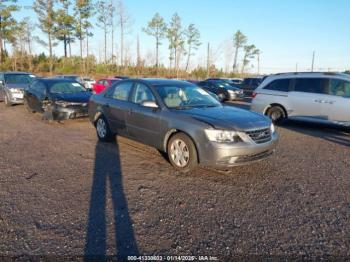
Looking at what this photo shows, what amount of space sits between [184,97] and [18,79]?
433 inches

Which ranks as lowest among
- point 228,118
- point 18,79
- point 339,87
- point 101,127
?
point 101,127

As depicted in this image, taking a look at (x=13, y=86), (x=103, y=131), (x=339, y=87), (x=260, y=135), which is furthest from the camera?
(x=13, y=86)

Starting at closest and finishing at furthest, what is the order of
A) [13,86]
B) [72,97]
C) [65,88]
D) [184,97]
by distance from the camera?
[184,97] < [72,97] < [65,88] < [13,86]

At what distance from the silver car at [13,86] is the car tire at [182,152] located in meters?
9.94

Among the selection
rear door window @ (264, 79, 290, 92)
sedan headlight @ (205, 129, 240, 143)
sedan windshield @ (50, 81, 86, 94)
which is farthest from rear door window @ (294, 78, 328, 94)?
sedan windshield @ (50, 81, 86, 94)

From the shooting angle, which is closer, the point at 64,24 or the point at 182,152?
the point at 182,152

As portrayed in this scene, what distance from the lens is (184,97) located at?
Result: 561 cm

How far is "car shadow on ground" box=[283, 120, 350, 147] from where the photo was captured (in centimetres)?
763

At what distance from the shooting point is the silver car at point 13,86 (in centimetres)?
1266

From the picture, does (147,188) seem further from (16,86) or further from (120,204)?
(16,86)

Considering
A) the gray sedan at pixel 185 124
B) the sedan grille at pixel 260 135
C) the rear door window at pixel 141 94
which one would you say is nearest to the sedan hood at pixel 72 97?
the gray sedan at pixel 185 124

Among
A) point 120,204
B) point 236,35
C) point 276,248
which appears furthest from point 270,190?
point 236,35

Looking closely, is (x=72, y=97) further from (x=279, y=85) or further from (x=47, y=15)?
(x=47, y=15)

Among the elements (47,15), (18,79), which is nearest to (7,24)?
(47,15)
